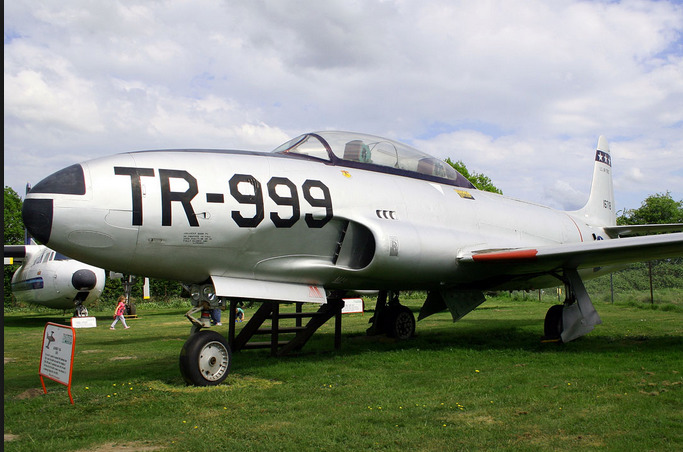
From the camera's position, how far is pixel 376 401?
5586mm

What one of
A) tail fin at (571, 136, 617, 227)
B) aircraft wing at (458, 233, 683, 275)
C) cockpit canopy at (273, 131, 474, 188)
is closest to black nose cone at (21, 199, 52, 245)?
cockpit canopy at (273, 131, 474, 188)

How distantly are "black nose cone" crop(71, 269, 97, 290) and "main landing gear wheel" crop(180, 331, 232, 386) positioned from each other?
48.5ft

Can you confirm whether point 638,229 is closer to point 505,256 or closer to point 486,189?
point 505,256

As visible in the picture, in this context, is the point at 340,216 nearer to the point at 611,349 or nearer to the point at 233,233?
the point at 233,233

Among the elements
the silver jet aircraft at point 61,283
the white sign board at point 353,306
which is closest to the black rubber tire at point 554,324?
the white sign board at point 353,306

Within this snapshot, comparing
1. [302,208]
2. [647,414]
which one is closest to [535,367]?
[647,414]

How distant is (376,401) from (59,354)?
11.3 feet

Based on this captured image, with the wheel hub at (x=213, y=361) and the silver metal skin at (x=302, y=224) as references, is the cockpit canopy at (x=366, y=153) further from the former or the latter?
the wheel hub at (x=213, y=361)

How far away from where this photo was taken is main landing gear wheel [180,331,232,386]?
6414 mm

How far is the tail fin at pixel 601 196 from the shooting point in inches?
578

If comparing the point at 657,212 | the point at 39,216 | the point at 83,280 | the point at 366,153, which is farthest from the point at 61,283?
the point at 657,212

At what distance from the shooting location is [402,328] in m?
11.6

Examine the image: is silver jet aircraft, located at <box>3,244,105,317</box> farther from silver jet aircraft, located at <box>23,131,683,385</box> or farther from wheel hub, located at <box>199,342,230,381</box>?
wheel hub, located at <box>199,342,230,381</box>

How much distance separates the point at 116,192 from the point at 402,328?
701 centimetres
